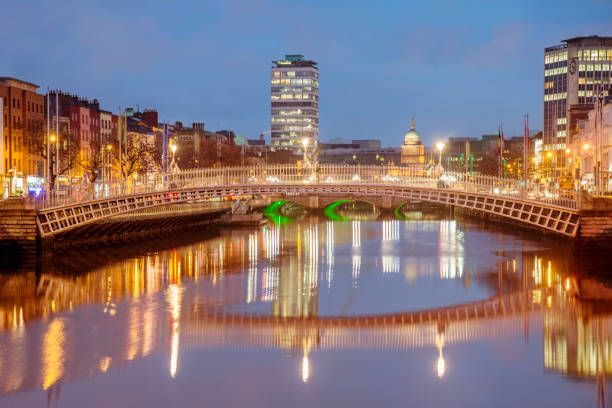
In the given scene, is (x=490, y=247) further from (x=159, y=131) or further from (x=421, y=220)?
(x=159, y=131)

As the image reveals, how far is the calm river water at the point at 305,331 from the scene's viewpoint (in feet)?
66.1

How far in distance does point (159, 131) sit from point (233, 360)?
96.6 metres

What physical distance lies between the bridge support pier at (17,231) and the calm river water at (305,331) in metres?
1.72

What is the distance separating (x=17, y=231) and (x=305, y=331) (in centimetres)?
2092

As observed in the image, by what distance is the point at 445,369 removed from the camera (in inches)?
870

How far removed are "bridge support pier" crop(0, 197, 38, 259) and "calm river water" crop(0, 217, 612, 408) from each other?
5.66 feet

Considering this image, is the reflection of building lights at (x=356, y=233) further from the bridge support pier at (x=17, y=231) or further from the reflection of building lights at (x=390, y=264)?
the bridge support pier at (x=17, y=231)

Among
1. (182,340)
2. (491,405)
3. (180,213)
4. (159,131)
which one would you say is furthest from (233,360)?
(159,131)

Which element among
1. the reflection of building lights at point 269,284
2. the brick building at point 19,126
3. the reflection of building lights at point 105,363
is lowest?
the reflection of building lights at point 105,363

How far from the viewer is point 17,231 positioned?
41.5 m

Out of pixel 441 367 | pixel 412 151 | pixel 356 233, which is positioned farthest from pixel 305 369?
pixel 412 151

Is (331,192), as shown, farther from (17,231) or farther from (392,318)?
(17,231)

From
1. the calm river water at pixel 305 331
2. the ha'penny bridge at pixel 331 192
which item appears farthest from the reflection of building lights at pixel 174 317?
the ha'penny bridge at pixel 331 192

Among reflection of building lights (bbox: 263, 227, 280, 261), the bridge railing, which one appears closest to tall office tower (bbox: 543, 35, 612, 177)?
reflection of building lights (bbox: 263, 227, 280, 261)
